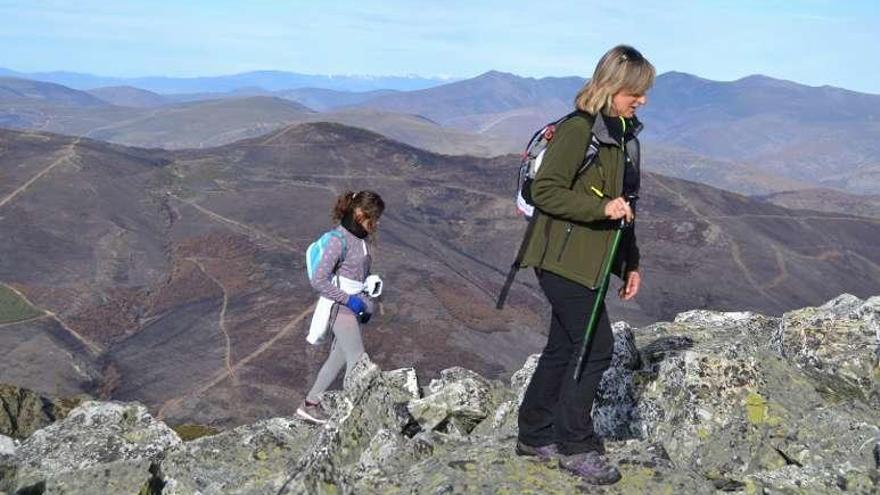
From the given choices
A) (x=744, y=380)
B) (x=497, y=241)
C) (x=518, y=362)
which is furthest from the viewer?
(x=497, y=241)

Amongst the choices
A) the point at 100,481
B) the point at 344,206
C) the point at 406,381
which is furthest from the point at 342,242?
the point at 100,481

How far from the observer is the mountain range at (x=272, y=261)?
28750mm

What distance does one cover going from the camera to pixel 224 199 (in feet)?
170

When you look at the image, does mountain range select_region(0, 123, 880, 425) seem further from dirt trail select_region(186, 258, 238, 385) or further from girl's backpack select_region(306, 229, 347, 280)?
girl's backpack select_region(306, 229, 347, 280)

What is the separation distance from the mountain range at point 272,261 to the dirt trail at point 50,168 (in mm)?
173

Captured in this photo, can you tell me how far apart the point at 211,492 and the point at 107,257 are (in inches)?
1452

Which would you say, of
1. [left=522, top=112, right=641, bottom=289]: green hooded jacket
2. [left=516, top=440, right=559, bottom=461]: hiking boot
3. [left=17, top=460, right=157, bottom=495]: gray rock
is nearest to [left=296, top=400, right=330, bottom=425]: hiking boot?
[left=17, top=460, right=157, bottom=495]: gray rock

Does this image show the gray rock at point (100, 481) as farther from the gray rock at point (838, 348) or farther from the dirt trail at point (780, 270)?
the dirt trail at point (780, 270)

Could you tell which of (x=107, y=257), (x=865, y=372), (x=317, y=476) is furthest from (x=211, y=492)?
(x=107, y=257)

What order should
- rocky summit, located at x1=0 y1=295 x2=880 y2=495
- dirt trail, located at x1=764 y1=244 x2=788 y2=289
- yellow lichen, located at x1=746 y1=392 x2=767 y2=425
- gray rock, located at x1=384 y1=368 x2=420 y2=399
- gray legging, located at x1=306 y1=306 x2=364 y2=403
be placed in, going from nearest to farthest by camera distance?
rocky summit, located at x1=0 y1=295 x2=880 y2=495 → yellow lichen, located at x1=746 y1=392 x2=767 y2=425 → gray legging, located at x1=306 y1=306 x2=364 y2=403 → gray rock, located at x1=384 y1=368 x2=420 y2=399 → dirt trail, located at x1=764 y1=244 x2=788 y2=289

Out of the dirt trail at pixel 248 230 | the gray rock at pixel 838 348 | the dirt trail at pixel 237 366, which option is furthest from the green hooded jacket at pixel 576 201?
the dirt trail at pixel 248 230

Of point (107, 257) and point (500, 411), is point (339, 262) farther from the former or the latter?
point (107, 257)

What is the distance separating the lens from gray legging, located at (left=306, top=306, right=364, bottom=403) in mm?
8398

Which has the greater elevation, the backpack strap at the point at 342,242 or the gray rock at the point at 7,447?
the backpack strap at the point at 342,242
